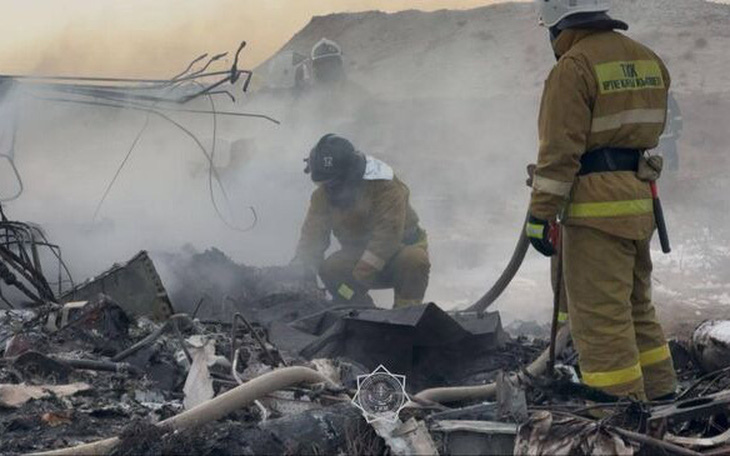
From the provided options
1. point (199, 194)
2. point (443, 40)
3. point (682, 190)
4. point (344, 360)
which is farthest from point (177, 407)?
point (443, 40)

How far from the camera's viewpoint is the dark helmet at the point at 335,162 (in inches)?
313

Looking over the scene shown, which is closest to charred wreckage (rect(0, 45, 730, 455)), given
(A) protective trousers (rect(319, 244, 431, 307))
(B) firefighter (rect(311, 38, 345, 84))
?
(A) protective trousers (rect(319, 244, 431, 307))

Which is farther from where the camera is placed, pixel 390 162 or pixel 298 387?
pixel 390 162

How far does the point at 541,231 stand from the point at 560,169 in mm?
279

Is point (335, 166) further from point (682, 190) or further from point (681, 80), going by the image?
point (681, 80)

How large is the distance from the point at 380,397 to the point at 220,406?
574mm

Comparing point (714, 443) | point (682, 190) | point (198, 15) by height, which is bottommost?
point (682, 190)

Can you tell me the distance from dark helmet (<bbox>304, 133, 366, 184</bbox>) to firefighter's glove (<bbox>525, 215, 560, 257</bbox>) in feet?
11.6

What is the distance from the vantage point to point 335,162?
7.94m

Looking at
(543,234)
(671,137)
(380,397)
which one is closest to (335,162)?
(543,234)

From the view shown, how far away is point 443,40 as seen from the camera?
109 ft

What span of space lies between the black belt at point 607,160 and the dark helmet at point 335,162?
361 centimetres

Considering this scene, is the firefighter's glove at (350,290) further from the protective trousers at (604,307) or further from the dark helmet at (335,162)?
the protective trousers at (604,307)

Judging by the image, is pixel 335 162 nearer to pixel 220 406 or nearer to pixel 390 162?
pixel 220 406
